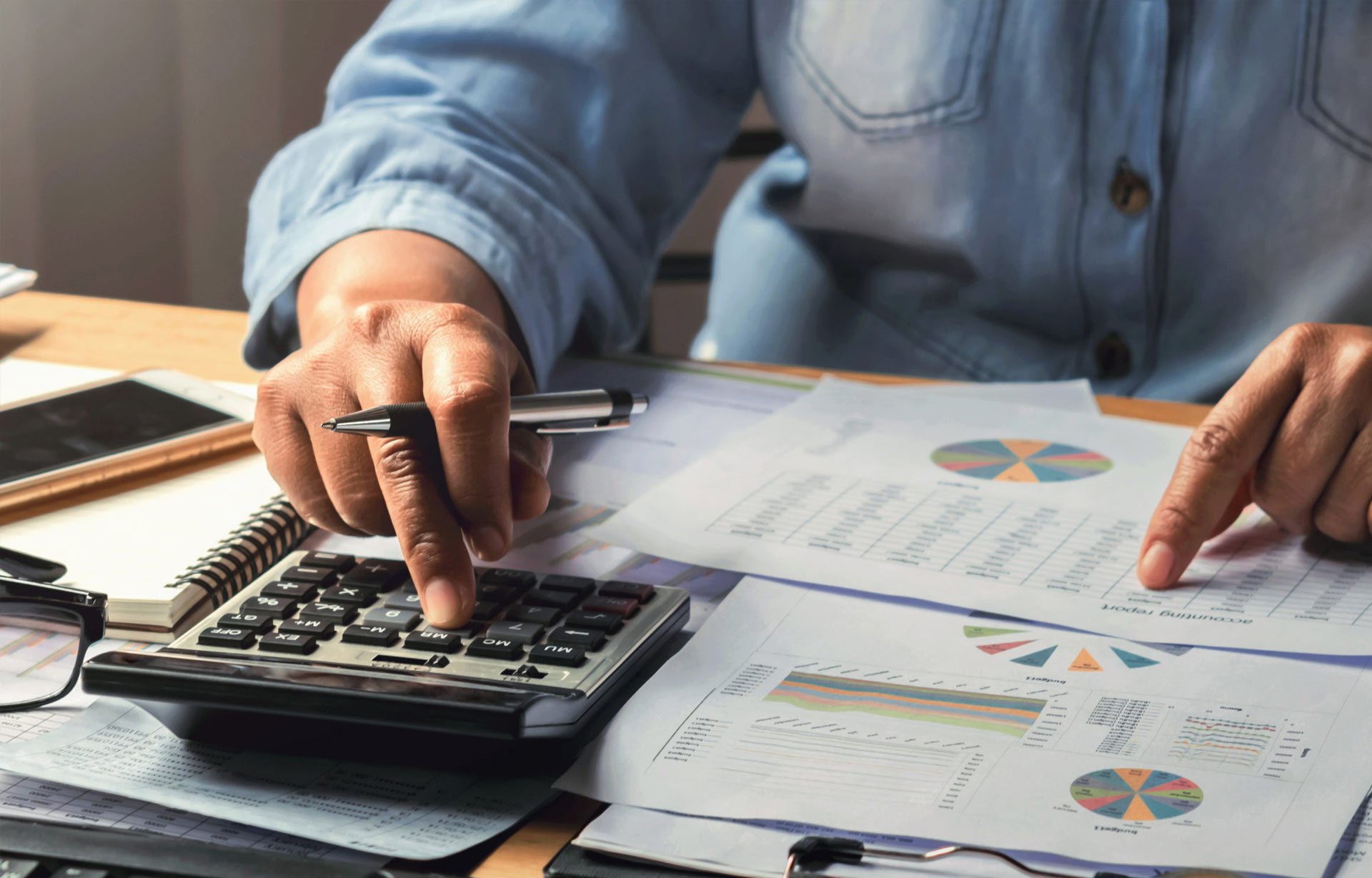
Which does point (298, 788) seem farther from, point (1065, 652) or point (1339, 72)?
point (1339, 72)

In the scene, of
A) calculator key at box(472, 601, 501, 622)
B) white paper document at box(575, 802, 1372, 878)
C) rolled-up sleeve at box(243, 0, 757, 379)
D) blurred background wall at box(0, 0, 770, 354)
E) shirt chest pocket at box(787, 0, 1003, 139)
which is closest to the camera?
white paper document at box(575, 802, 1372, 878)

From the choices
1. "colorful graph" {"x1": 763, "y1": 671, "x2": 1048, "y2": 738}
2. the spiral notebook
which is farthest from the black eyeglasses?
"colorful graph" {"x1": 763, "y1": 671, "x2": 1048, "y2": 738}

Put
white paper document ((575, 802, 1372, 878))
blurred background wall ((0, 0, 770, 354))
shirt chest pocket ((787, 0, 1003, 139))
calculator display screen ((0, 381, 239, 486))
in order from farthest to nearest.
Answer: blurred background wall ((0, 0, 770, 354)), shirt chest pocket ((787, 0, 1003, 139)), calculator display screen ((0, 381, 239, 486)), white paper document ((575, 802, 1372, 878))

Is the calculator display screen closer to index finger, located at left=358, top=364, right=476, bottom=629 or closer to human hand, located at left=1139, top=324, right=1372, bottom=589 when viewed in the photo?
index finger, located at left=358, top=364, right=476, bottom=629

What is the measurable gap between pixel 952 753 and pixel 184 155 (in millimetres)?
1679

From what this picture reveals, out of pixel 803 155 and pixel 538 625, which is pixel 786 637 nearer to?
pixel 538 625

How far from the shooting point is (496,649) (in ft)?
1.28

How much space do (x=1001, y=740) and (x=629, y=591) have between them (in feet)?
0.45

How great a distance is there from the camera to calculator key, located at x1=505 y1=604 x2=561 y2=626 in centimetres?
41

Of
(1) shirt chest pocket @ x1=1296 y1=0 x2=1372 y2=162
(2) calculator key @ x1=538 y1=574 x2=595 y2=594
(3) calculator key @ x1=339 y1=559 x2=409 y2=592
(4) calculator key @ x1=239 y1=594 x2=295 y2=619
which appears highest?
(1) shirt chest pocket @ x1=1296 y1=0 x2=1372 y2=162

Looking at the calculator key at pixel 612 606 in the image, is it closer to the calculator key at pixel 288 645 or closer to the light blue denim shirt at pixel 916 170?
the calculator key at pixel 288 645

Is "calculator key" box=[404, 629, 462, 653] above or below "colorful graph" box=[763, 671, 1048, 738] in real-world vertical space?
above

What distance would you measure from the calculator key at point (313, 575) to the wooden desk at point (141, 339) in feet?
1.06

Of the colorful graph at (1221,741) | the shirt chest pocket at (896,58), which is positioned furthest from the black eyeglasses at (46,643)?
the shirt chest pocket at (896,58)
